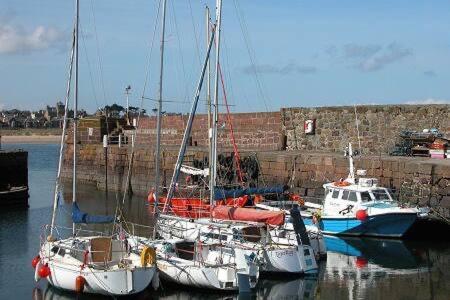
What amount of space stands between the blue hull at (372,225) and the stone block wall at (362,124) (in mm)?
6555

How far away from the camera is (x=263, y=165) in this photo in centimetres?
3086

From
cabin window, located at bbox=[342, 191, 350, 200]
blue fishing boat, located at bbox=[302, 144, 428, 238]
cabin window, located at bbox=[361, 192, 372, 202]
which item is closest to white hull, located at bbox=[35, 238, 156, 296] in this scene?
blue fishing boat, located at bbox=[302, 144, 428, 238]

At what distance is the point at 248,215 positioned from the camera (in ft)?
63.4

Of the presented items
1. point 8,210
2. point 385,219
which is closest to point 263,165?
point 385,219

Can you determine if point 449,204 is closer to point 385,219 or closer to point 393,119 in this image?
point 385,219

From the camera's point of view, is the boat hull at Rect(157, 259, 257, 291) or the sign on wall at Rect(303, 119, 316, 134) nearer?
the boat hull at Rect(157, 259, 257, 291)

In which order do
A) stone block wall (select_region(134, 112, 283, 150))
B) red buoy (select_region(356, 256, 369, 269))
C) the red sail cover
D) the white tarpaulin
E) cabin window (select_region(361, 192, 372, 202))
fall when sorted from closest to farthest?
the red sail cover
red buoy (select_region(356, 256, 369, 269))
cabin window (select_region(361, 192, 372, 202))
the white tarpaulin
stone block wall (select_region(134, 112, 283, 150))

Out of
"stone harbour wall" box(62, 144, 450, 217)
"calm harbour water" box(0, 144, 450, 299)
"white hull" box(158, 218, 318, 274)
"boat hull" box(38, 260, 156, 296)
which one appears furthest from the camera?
"stone harbour wall" box(62, 144, 450, 217)

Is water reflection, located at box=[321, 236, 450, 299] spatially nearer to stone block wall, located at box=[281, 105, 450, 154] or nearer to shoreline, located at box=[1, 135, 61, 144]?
stone block wall, located at box=[281, 105, 450, 154]

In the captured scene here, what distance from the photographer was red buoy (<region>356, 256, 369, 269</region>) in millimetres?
19891

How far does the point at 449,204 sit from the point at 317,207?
4.18 m

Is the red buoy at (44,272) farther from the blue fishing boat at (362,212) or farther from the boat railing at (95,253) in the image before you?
the blue fishing boat at (362,212)

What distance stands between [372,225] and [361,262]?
2.85 meters

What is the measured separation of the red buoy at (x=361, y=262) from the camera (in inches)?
783
